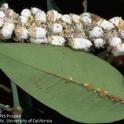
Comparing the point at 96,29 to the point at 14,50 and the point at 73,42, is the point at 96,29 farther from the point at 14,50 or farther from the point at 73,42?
the point at 14,50

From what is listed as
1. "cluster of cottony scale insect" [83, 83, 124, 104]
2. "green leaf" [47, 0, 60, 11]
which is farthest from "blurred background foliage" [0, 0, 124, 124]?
"cluster of cottony scale insect" [83, 83, 124, 104]

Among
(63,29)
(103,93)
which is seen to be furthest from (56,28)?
(103,93)

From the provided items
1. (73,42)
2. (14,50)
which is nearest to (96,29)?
(73,42)

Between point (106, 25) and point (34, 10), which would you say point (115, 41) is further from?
point (34, 10)

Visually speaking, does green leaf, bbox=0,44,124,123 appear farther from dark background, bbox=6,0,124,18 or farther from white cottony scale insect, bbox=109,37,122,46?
dark background, bbox=6,0,124,18

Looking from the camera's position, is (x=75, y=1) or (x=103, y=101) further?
(x=75, y=1)

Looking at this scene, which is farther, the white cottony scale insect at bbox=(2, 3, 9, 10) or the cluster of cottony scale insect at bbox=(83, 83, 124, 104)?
the white cottony scale insect at bbox=(2, 3, 9, 10)
